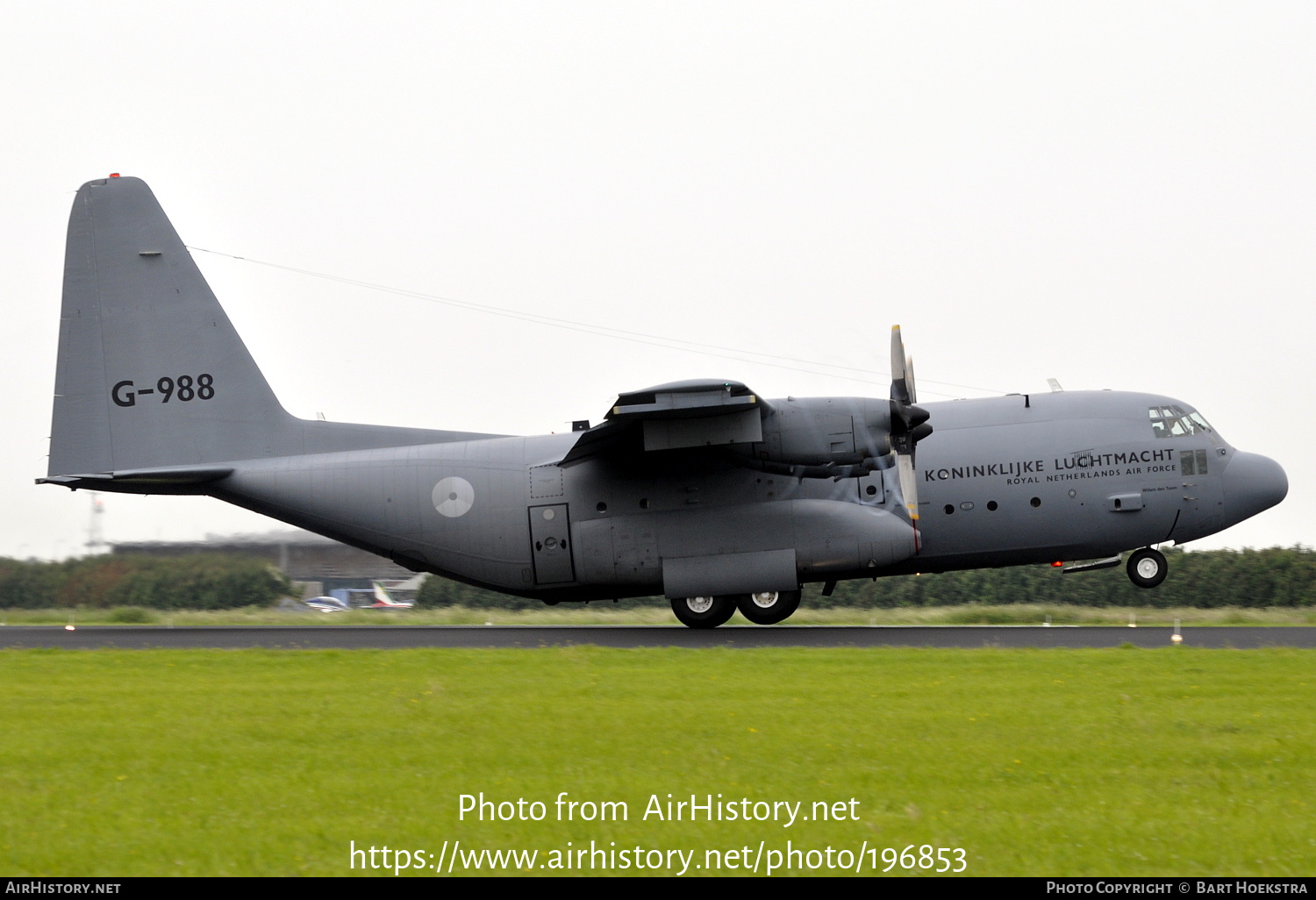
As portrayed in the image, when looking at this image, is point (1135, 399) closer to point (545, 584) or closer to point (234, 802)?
point (545, 584)

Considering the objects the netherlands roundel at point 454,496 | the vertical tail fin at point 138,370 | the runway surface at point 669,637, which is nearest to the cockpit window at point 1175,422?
the runway surface at point 669,637

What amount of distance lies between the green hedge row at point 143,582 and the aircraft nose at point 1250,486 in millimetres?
18083

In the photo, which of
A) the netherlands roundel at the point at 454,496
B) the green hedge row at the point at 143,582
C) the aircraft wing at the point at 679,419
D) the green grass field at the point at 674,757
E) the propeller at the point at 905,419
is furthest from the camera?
the green hedge row at the point at 143,582

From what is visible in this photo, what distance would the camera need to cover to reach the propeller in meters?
18.5

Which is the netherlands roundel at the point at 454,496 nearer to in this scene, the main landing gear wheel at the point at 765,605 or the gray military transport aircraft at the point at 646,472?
the gray military transport aircraft at the point at 646,472

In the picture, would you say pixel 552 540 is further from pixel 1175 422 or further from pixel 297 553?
pixel 1175 422

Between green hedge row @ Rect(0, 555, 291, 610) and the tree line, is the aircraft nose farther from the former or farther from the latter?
green hedge row @ Rect(0, 555, 291, 610)

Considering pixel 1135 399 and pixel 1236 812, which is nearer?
pixel 1236 812

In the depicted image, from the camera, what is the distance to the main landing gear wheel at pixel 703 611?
800 inches

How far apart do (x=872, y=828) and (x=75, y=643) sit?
15.9m

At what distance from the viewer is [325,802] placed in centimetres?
778

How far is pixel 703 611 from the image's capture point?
20344mm

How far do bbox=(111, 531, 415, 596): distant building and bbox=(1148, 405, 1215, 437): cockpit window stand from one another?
14213mm

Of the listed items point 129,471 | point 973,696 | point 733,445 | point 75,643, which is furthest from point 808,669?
point 129,471
